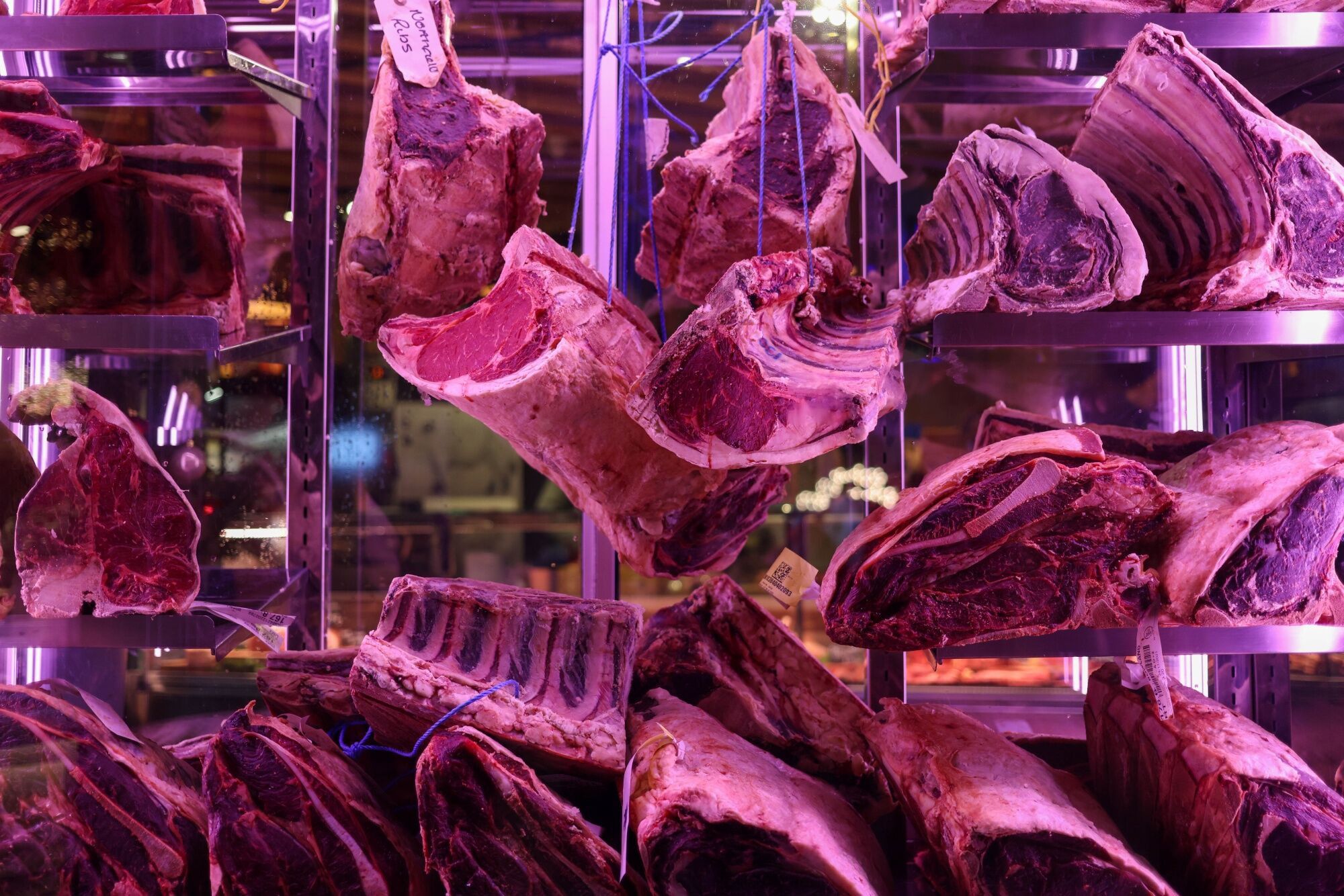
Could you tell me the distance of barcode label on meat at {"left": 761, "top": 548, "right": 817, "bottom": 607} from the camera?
5.90 ft

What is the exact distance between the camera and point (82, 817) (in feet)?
4.97

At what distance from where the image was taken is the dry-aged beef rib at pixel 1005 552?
141 centimetres

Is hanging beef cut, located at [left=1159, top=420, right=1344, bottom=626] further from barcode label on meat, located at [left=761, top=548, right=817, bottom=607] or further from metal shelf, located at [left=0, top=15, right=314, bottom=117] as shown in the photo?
metal shelf, located at [left=0, top=15, right=314, bottom=117]

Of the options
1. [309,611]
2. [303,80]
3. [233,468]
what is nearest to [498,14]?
[303,80]

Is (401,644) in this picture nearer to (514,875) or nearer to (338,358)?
(514,875)

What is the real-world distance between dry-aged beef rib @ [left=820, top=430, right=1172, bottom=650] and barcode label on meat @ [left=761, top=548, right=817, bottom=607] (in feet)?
0.94

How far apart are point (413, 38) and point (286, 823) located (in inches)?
56.7

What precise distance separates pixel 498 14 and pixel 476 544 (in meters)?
1.41

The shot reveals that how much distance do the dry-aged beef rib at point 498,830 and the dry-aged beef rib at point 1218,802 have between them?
38.1 inches

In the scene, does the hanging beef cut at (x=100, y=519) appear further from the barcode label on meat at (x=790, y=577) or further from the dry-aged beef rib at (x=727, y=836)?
the barcode label on meat at (x=790, y=577)

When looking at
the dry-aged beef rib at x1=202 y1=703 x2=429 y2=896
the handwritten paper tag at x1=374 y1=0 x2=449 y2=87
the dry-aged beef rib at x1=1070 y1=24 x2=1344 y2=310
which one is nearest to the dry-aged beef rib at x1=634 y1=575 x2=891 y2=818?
the dry-aged beef rib at x1=202 y1=703 x2=429 y2=896

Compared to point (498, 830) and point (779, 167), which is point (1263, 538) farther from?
point (498, 830)

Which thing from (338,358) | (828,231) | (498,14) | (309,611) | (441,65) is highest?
Result: (498,14)

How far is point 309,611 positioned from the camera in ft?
6.95
